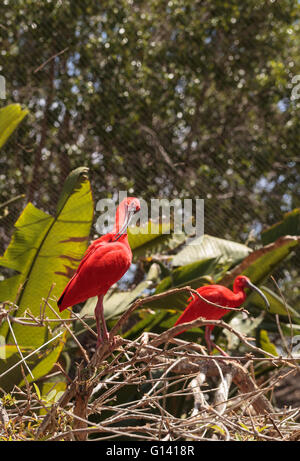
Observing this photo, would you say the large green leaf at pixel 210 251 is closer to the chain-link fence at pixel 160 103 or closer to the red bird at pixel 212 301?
the chain-link fence at pixel 160 103

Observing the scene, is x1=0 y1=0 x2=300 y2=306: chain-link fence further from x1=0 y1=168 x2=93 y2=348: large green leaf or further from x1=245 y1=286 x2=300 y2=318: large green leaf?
x1=0 y1=168 x2=93 y2=348: large green leaf

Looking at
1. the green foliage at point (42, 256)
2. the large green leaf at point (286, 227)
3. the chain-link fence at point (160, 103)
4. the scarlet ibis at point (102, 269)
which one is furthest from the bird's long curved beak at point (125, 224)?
the chain-link fence at point (160, 103)

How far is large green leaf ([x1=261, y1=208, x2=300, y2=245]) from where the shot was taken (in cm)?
254

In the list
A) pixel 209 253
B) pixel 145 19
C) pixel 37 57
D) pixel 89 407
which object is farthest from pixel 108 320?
pixel 145 19

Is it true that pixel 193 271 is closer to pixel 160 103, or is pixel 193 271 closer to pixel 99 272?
→ pixel 99 272

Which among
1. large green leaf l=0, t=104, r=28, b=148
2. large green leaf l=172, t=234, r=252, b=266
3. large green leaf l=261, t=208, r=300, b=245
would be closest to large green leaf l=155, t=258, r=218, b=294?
large green leaf l=172, t=234, r=252, b=266

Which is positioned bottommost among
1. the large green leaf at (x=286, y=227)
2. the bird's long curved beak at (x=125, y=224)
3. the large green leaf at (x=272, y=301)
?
the large green leaf at (x=272, y=301)

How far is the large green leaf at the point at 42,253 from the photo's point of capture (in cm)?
187

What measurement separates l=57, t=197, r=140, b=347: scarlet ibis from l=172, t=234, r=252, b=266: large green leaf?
4.14 feet

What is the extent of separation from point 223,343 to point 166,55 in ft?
6.22

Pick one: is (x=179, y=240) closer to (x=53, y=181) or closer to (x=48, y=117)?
(x=53, y=181)

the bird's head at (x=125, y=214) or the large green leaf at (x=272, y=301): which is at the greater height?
the bird's head at (x=125, y=214)

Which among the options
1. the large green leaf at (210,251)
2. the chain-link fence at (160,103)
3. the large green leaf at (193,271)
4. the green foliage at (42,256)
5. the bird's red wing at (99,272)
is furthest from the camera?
the chain-link fence at (160,103)

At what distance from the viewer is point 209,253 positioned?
2449 mm
